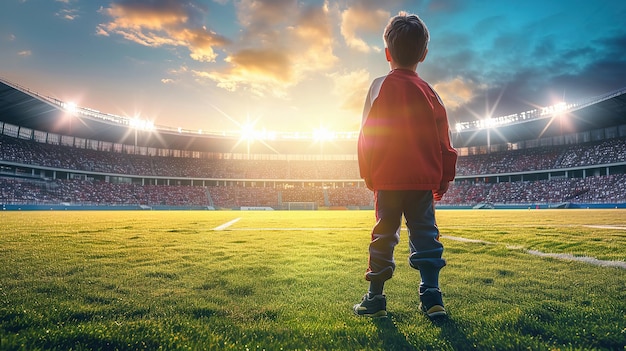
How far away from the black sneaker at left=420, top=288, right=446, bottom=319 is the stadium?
43.0 meters

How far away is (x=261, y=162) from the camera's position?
6625 cm

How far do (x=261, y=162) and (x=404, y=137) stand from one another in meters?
64.7

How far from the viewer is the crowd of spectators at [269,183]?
137 ft

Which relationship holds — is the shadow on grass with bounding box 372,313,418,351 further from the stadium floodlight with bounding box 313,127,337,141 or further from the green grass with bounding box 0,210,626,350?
the stadium floodlight with bounding box 313,127,337,141

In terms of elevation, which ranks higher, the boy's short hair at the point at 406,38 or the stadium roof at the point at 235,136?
the stadium roof at the point at 235,136

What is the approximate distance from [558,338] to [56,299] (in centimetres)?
306

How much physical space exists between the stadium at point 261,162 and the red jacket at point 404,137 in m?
42.3

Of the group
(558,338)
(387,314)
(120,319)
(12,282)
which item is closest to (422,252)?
(387,314)

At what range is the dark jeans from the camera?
2.39 m

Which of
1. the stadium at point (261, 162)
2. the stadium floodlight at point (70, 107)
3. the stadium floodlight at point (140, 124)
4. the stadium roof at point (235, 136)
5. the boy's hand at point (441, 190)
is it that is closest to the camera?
the boy's hand at point (441, 190)

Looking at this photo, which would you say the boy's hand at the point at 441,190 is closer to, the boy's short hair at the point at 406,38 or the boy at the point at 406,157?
the boy at the point at 406,157

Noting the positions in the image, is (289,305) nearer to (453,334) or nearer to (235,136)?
(453,334)

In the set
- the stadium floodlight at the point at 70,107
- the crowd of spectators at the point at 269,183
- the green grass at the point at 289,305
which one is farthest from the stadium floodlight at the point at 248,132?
the green grass at the point at 289,305

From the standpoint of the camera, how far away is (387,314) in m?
2.18
